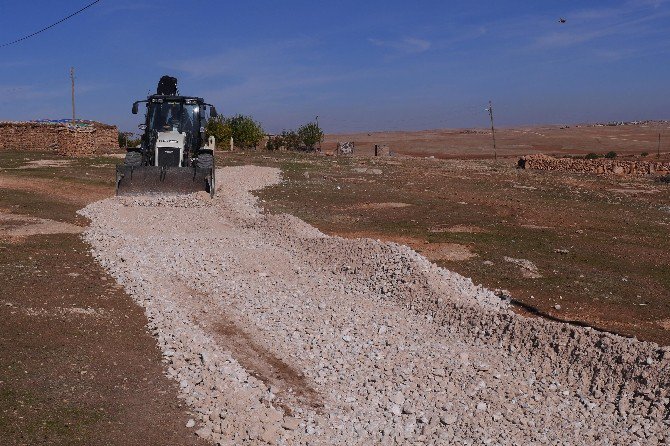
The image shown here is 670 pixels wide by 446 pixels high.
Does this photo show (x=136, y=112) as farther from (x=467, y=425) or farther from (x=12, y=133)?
(x=12, y=133)

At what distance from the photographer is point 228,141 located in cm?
5791

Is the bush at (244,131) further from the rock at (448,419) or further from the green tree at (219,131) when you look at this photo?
the rock at (448,419)

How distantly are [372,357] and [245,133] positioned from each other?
173 ft

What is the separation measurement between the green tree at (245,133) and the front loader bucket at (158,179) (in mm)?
40144

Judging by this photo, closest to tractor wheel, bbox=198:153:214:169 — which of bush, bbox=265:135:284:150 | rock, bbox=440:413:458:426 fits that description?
rock, bbox=440:413:458:426

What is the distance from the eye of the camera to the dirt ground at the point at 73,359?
6.50 metres

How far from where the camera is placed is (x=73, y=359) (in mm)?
8148

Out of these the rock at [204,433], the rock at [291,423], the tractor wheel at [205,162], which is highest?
the tractor wheel at [205,162]

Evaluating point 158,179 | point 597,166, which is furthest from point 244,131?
point 158,179

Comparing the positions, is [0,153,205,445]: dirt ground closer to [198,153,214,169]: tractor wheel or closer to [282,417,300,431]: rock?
[282,417,300,431]: rock

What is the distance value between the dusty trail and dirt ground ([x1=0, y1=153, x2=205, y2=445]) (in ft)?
1.25

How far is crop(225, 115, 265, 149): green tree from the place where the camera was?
60.4 meters

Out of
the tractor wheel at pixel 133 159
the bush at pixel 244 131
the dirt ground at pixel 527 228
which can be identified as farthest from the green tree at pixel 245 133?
the tractor wheel at pixel 133 159

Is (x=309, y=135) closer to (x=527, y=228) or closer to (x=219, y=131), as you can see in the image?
(x=219, y=131)
